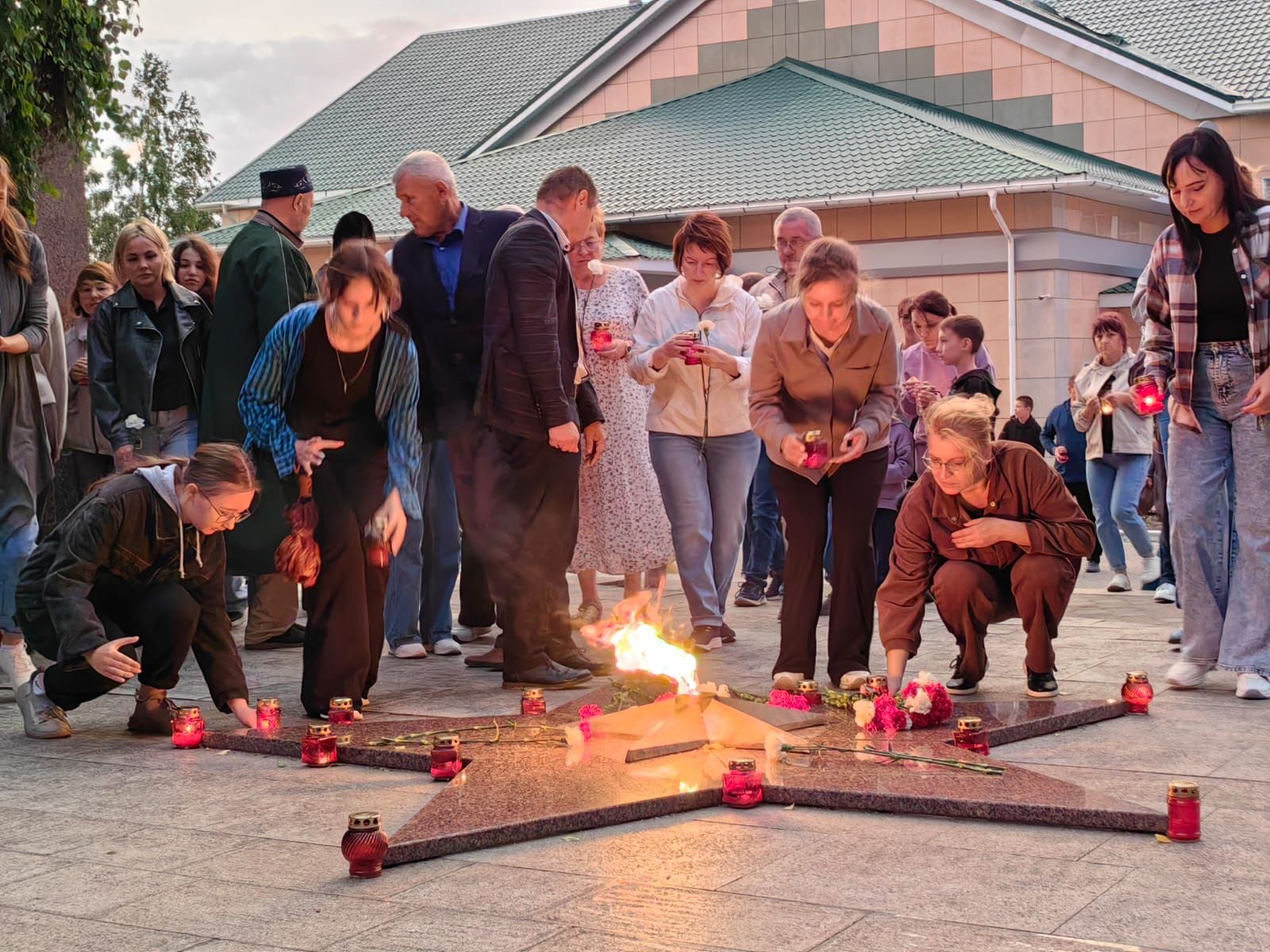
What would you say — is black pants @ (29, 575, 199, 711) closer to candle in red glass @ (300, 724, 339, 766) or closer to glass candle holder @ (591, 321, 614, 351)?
candle in red glass @ (300, 724, 339, 766)

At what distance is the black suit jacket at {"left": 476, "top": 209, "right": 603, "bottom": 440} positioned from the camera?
23.0 ft

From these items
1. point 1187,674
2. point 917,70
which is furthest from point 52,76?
point 917,70

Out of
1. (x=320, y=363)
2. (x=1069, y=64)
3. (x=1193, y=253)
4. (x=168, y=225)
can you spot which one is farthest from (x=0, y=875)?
(x=168, y=225)

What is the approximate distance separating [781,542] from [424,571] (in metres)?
3.01

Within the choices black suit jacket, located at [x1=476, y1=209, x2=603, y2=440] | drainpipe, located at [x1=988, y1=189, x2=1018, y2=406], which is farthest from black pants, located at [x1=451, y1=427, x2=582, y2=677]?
drainpipe, located at [x1=988, y1=189, x2=1018, y2=406]

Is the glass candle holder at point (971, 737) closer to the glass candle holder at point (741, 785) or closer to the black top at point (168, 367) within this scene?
the glass candle holder at point (741, 785)

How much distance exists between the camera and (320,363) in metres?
6.51

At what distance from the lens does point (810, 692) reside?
243 inches

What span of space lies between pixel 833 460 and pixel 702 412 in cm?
163

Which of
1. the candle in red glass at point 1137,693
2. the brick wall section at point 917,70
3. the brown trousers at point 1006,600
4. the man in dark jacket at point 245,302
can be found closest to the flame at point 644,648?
the brown trousers at point 1006,600

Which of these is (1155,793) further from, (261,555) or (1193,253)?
(261,555)

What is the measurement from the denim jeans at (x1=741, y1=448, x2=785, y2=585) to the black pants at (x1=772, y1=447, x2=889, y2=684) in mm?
3331

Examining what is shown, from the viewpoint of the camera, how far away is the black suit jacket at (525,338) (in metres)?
7.00

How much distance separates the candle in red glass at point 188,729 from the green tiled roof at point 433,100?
23812 mm
